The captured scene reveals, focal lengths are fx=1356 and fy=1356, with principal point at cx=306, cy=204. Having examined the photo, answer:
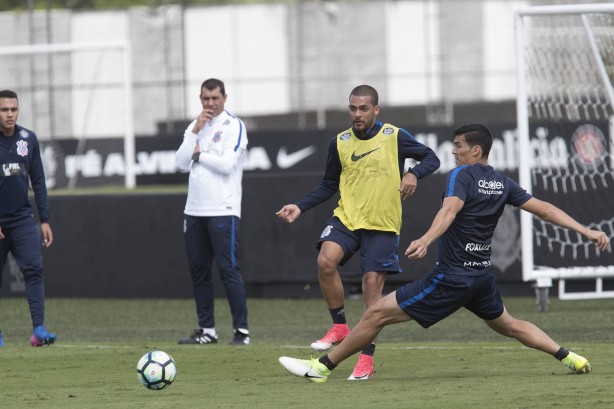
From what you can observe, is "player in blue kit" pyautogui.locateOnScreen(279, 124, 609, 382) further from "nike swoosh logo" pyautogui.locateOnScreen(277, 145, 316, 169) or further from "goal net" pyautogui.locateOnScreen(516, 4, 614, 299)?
"nike swoosh logo" pyautogui.locateOnScreen(277, 145, 316, 169)

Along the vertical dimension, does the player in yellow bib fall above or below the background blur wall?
below

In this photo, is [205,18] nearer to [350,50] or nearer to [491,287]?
[350,50]

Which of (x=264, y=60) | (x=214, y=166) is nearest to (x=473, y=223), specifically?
(x=214, y=166)

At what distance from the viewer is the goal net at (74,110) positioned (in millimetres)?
28109

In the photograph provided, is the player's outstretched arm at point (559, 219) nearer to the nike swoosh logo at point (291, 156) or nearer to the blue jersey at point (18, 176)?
the blue jersey at point (18, 176)

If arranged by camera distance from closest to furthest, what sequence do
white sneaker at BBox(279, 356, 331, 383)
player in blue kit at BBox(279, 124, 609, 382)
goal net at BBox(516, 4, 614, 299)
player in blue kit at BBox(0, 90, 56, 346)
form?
1. player in blue kit at BBox(279, 124, 609, 382)
2. white sneaker at BBox(279, 356, 331, 383)
3. player in blue kit at BBox(0, 90, 56, 346)
4. goal net at BBox(516, 4, 614, 299)

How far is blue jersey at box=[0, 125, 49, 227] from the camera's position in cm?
→ 1197

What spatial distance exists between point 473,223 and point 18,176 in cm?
483

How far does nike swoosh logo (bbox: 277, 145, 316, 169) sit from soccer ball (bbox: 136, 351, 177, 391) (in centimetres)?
1997

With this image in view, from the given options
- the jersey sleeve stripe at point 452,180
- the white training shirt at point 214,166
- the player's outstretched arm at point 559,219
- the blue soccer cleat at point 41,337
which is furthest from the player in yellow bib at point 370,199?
the blue soccer cleat at point 41,337

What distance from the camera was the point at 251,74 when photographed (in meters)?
37.2

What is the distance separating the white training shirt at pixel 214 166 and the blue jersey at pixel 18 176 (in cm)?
135

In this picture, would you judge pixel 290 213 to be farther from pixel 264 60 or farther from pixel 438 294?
pixel 264 60

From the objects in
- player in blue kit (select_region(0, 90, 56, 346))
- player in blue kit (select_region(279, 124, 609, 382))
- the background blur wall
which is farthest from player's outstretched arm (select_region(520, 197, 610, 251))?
the background blur wall
